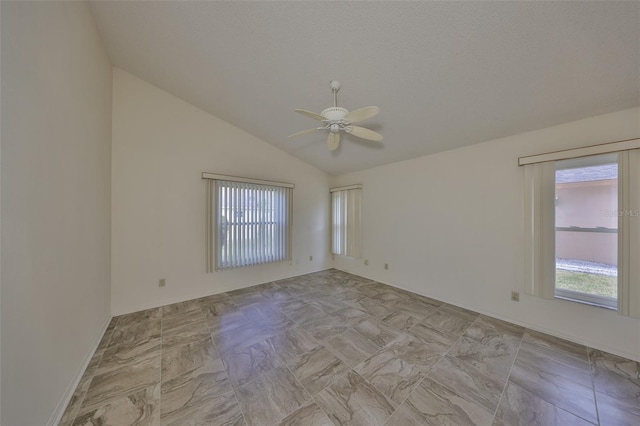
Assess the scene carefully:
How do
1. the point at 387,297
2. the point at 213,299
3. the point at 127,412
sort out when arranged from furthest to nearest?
1. the point at 387,297
2. the point at 213,299
3. the point at 127,412

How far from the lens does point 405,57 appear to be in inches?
73.6

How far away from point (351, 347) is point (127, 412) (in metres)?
1.77

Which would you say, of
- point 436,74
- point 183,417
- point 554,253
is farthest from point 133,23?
point 554,253

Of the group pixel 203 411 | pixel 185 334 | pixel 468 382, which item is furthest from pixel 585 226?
pixel 185 334

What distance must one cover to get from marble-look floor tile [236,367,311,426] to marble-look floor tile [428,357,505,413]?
1119mm

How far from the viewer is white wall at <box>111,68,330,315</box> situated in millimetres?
2809

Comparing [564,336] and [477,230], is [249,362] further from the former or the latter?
[564,336]

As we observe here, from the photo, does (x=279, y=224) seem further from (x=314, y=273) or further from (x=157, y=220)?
(x=157, y=220)

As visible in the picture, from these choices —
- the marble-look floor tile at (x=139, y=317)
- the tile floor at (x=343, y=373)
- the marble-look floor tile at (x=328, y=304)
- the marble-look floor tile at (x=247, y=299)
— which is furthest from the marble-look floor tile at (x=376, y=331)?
the marble-look floor tile at (x=139, y=317)

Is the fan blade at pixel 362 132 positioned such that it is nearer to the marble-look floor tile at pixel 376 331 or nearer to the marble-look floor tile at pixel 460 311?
the marble-look floor tile at pixel 376 331

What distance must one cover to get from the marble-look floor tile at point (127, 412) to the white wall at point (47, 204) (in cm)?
22

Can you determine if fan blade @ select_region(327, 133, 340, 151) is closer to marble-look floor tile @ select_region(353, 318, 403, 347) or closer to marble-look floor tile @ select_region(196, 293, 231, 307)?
marble-look floor tile @ select_region(353, 318, 403, 347)

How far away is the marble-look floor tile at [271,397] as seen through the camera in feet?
4.68

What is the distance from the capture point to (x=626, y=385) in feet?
5.56
